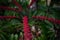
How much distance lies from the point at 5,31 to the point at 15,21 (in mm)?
125

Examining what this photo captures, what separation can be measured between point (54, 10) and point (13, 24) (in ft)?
1.37

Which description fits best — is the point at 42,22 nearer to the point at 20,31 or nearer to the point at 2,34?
the point at 20,31

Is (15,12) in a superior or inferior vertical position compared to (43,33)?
superior

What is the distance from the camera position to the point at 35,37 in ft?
4.50

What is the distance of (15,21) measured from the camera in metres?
1.47

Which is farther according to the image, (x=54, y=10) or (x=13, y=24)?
(x=54, y=10)

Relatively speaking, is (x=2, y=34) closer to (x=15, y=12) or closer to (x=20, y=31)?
(x=20, y=31)

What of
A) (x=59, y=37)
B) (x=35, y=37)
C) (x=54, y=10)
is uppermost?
(x=54, y=10)

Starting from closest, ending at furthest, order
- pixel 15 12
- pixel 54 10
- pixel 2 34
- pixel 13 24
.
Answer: pixel 2 34 < pixel 13 24 < pixel 15 12 < pixel 54 10

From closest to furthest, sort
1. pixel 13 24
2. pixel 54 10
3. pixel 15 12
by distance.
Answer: pixel 13 24
pixel 15 12
pixel 54 10

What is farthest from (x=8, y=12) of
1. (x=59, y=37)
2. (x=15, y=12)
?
(x=59, y=37)

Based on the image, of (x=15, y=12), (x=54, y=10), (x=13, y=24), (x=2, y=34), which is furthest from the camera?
(x=54, y=10)

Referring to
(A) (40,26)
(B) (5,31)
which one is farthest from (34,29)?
(B) (5,31)

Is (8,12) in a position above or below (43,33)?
above
